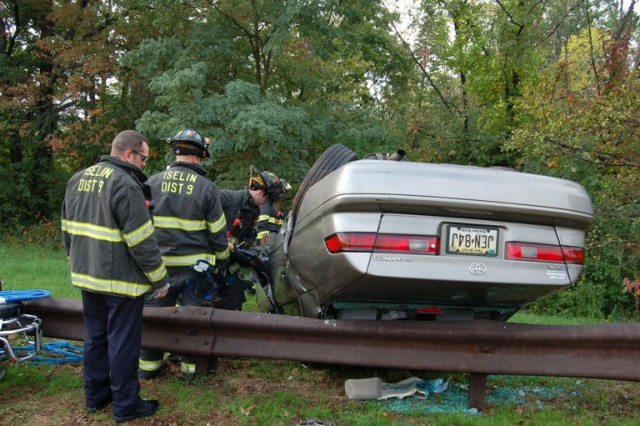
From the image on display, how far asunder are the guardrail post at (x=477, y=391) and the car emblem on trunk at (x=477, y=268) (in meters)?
A: 0.87

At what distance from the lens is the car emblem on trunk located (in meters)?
2.91

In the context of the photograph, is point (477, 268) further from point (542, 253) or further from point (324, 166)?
point (324, 166)

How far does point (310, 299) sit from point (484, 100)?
11.8 metres

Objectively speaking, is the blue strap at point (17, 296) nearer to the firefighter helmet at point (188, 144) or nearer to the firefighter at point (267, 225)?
the firefighter helmet at point (188, 144)

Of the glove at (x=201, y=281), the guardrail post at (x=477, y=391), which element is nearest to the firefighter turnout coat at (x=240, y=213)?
the glove at (x=201, y=281)

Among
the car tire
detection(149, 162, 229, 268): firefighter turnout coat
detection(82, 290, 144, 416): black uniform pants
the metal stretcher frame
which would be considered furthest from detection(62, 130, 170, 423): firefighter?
the car tire

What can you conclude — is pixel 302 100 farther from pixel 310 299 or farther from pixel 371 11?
pixel 310 299

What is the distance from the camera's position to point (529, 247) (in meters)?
3.00

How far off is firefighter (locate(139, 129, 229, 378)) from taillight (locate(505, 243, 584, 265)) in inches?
79.5

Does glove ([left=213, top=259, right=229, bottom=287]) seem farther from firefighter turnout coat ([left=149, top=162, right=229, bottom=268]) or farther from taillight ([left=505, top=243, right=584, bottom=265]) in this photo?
taillight ([left=505, top=243, right=584, bottom=265])

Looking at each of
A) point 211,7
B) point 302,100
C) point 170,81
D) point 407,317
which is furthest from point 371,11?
point 407,317

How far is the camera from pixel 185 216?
387cm

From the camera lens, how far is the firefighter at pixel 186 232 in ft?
12.7

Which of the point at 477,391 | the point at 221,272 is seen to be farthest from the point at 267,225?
the point at 477,391
